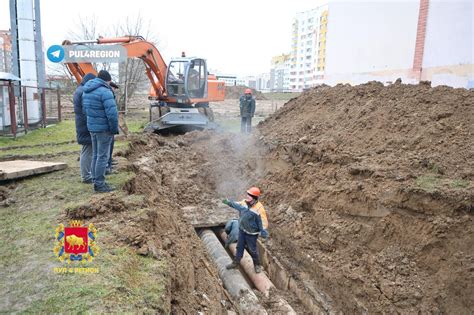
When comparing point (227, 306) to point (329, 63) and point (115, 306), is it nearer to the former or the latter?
point (115, 306)

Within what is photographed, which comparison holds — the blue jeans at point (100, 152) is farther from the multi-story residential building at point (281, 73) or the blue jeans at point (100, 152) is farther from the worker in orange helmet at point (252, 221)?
the multi-story residential building at point (281, 73)

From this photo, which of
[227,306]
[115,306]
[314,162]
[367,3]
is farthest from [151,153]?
[367,3]

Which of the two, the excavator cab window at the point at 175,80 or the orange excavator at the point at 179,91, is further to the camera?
the excavator cab window at the point at 175,80

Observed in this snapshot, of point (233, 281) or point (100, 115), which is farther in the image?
point (233, 281)

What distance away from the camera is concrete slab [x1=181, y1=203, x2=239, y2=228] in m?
6.93

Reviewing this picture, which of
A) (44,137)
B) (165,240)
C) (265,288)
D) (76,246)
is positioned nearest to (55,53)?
(44,137)

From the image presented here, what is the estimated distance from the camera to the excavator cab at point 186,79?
482 inches

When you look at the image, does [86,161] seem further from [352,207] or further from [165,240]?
[352,207]

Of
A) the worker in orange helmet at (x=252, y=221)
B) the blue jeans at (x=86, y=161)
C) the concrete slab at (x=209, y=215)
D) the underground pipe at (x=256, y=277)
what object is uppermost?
the blue jeans at (x=86, y=161)

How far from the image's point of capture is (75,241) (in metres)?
3.34

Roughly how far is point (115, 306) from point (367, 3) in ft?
41.6

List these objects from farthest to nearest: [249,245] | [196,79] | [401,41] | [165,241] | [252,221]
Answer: [196,79] → [401,41] → [249,245] → [252,221] → [165,241]

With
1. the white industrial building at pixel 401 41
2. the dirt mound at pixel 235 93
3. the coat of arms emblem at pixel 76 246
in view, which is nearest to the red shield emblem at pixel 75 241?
the coat of arms emblem at pixel 76 246

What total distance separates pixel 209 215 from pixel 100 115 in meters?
3.22
